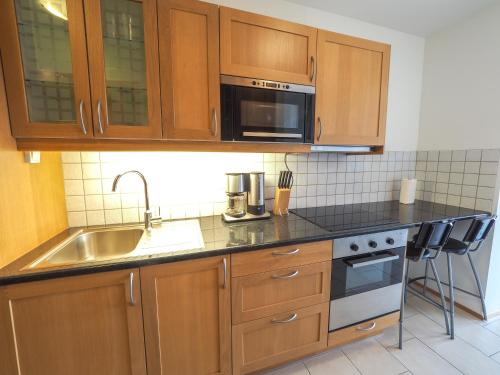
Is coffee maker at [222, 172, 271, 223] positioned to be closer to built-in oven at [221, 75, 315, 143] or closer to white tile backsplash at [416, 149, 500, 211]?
built-in oven at [221, 75, 315, 143]

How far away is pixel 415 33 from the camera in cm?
213

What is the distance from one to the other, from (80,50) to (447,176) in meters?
2.87

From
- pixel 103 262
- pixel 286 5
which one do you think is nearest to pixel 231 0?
pixel 286 5

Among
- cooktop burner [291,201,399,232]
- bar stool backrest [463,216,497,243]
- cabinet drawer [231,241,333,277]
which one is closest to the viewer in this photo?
cabinet drawer [231,241,333,277]

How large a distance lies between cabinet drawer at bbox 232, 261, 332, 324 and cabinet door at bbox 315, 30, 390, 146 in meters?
0.85

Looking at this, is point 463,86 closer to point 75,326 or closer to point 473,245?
point 473,245

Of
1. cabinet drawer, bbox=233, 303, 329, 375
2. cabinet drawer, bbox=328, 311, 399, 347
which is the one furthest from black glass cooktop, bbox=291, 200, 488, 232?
cabinet drawer, bbox=328, 311, 399, 347

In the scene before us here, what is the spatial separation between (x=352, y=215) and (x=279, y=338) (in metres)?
1.00

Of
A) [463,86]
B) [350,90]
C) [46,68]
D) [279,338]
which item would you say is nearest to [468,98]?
[463,86]

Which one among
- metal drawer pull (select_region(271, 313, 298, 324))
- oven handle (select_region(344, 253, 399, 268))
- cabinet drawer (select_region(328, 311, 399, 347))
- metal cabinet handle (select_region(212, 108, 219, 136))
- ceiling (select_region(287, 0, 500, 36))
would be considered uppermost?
ceiling (select_region(287, 0, 500, 36))

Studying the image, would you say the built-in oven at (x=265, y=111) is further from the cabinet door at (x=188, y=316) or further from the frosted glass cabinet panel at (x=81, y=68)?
the cabinet door at (x=188, y=316)

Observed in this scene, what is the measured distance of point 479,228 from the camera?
1649 millimetres

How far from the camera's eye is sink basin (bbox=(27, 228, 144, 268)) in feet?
4.15

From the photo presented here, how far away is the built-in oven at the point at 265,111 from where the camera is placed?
1283 millimetres
